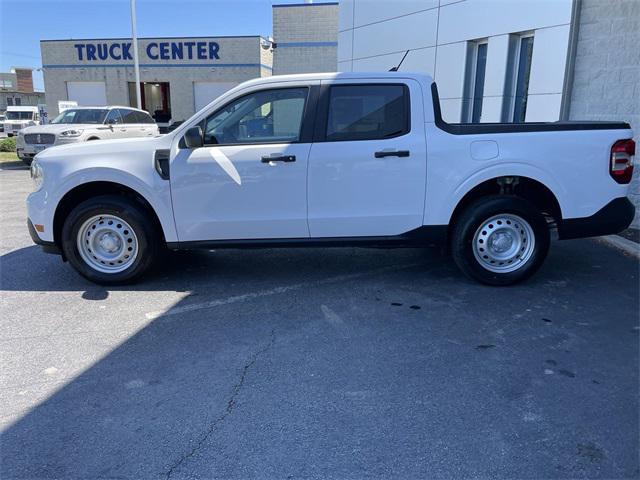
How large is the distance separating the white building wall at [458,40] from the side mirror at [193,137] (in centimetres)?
642

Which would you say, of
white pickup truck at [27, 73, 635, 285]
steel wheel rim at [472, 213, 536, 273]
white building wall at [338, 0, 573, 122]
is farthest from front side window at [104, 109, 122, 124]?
steel wheel rim at [472, 213, 536, 273]

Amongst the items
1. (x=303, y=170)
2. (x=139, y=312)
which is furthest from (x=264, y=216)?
(x=139, y=312)

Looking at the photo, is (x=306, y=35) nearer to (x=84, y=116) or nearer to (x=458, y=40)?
(x=84, y=116)

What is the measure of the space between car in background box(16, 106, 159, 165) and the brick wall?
10.3 meters

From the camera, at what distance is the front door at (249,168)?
192 inches

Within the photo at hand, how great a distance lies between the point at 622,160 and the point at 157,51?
30.0m

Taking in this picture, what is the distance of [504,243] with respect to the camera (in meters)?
5.20

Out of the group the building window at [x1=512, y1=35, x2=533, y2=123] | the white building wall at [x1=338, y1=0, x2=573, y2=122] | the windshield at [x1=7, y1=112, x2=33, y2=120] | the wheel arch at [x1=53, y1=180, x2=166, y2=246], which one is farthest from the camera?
the windshield at [x1=7, y1=112, x2=33, y2=120]

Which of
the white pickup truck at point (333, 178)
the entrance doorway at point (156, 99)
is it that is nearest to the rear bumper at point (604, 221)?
the white pickup truck at point (333, 178)

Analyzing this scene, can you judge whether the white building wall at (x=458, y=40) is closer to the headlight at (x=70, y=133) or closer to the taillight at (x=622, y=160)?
the taillight at (x=622, y=160)

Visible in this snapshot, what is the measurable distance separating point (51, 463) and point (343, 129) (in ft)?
11.7

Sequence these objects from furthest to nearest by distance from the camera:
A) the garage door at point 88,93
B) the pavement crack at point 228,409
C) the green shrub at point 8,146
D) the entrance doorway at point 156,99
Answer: the entrance doorway at point 156,99, the garage door at point 88,93, the green shrub at point 8,146, the pavement crack at point 228,409

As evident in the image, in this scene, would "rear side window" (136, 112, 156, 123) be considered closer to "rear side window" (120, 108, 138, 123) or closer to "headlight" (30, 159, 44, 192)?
"rear side window" (120, 108, 138, 123)

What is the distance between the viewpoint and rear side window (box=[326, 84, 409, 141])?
195 inches
